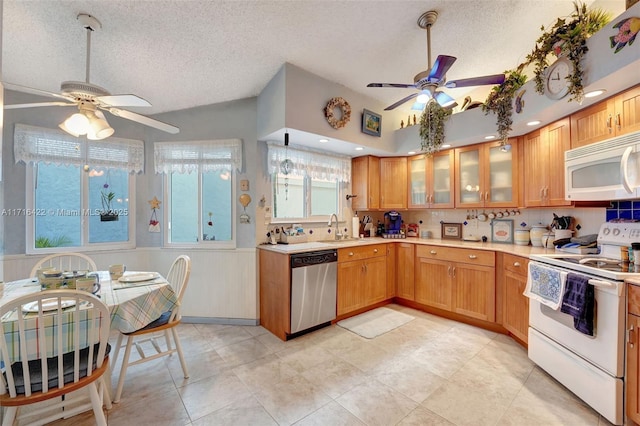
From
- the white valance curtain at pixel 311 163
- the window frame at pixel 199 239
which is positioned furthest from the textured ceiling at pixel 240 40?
the window frame at pixel 199 239

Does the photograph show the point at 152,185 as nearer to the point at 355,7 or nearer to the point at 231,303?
the point at 231,303

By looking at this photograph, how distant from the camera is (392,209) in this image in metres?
4.28

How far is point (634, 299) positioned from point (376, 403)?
1.76m

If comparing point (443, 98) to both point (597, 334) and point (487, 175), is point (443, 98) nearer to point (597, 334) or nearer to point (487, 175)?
point (487, 175)

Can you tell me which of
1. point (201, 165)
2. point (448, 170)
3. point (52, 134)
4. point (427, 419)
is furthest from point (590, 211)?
point (52, 134)

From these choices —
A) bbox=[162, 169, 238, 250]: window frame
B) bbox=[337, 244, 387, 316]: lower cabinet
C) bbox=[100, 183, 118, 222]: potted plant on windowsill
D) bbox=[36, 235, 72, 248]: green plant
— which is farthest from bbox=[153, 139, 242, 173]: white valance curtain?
bbox=[337, 244, 387, 316]: lower cabinet

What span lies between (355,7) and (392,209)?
9.05ft

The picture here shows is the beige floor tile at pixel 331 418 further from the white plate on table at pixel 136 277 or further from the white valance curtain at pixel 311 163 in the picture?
the white valance curtain at pixel 311 163

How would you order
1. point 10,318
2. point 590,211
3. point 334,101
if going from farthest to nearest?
point 334,101
point 590,211
point 10,318

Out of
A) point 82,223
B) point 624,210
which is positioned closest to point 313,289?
point 82,223

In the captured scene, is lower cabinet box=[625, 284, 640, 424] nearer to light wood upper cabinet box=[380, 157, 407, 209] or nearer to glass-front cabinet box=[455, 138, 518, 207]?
glass-front cabinet box=[455, 138, 518, 207]

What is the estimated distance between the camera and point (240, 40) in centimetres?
241

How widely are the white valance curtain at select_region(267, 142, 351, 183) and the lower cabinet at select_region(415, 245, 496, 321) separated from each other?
159 centimetres

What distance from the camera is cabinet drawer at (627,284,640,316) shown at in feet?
5.43
